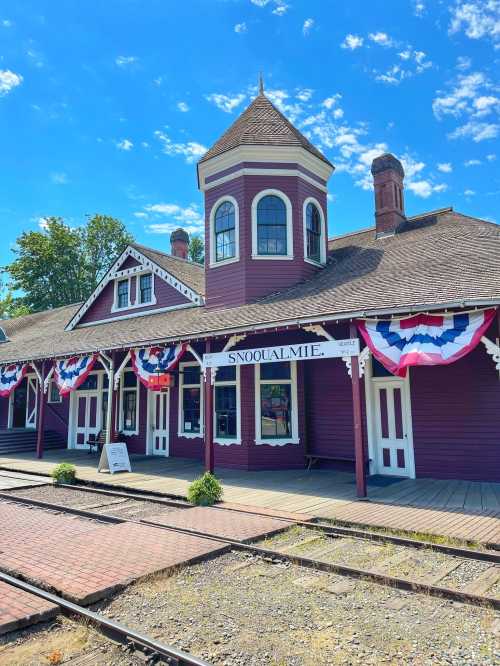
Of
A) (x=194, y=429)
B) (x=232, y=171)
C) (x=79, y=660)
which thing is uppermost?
(x=232, y=171)

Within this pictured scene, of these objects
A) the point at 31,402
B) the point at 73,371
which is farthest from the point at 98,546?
the point at 31,402

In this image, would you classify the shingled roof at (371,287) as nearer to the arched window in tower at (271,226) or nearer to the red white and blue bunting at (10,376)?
the red white and blue bunting at (10,376)

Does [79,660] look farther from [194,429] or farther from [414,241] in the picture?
[414,241]

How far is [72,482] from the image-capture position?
1131 centimetres

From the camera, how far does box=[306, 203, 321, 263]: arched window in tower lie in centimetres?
1423

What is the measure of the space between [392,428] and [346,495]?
262cm

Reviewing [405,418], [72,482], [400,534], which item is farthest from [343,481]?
[72,482]

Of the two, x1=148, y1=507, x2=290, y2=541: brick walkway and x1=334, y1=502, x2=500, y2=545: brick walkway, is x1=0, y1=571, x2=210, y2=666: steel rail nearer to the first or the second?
x1=148, y1=507, x2=290, y2=541: brick walkway

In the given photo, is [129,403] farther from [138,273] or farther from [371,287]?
[371,287]

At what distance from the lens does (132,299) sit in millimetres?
18031

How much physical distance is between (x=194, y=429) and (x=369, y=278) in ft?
22.3

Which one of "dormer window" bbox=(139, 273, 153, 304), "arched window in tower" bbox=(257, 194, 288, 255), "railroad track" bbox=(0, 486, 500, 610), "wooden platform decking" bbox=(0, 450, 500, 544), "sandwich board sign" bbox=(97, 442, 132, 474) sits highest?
"arched window in tower" bbox=(257, 194, 288, 255)

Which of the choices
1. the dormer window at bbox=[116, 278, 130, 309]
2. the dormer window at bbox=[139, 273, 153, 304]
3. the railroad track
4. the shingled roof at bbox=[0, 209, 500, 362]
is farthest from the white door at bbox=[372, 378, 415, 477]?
the dormer window at bbox=[116, 278, 130, 309]

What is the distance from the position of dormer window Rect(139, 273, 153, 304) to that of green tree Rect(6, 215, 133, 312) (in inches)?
956
